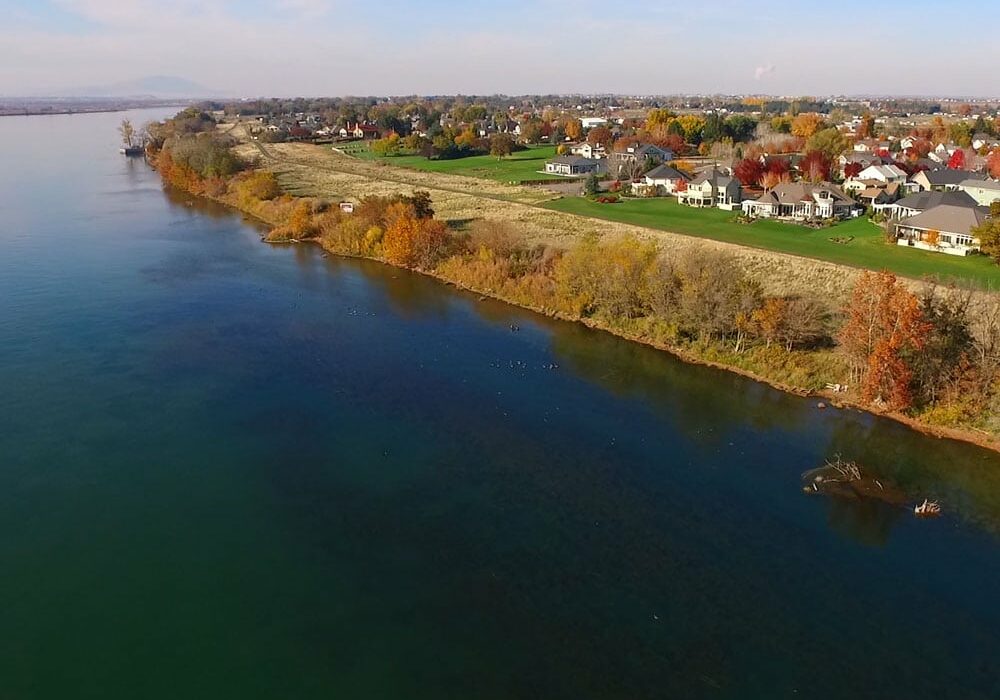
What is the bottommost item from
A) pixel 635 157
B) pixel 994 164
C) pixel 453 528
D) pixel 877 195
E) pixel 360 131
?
pixel 453 528

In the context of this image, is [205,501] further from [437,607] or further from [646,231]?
[646,231]

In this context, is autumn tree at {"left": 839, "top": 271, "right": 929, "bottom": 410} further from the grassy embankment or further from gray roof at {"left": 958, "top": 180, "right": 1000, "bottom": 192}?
gray roof at {"left": 958, "top": 180, "right": 1000, "bottom": 192}

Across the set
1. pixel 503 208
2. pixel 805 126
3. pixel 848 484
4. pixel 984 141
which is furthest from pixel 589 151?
pixel 848 484

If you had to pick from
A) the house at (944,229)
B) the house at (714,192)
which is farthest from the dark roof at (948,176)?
the house at (944,229)

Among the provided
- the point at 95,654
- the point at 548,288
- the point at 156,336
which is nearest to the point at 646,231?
the point at 548,288

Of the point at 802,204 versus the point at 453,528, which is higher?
the point at 802,204

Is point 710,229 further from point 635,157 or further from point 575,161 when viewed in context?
point 635,157

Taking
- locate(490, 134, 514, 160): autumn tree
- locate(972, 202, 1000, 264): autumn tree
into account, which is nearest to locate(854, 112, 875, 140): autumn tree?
locate(490, 134, 514, 160): autumn tree

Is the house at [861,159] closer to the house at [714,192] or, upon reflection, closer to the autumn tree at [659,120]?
the house at [714,192]

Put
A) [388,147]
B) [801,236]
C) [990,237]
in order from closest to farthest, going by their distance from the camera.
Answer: [990,237]
[801,236]
[388,147]
